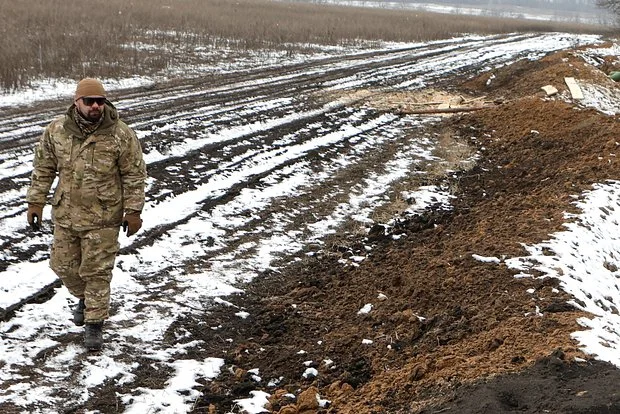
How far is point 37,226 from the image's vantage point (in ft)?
15.8

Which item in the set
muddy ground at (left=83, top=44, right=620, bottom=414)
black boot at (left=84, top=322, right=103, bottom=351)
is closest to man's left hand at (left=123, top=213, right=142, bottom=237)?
black boot at (left=84, top=322, right=103, bottom=351)

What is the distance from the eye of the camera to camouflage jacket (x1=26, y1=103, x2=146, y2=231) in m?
4.64

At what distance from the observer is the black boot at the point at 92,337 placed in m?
4.85

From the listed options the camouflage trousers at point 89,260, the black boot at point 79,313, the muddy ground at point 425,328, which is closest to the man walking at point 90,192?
the camouflage trousers at point 89,260

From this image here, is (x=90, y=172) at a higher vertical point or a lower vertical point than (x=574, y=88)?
higher

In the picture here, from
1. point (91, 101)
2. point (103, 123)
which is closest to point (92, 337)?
point (103, 123)

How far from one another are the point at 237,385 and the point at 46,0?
90.0ft

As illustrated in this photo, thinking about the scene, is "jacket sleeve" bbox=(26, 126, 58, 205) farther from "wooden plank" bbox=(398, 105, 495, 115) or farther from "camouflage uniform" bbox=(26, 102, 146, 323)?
"wooden plank" bbox=(398, 105, 495, 115)

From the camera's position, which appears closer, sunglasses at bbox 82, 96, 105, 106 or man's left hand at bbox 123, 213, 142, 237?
sunglasses at bbox 82, 96, 105, 106

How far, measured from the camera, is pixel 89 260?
4766mm

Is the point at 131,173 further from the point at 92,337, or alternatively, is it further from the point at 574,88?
the point at 574,88

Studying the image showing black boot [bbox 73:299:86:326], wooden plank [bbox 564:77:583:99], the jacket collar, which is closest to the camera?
the jacket collar

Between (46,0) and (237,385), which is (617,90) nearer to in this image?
(237,385)

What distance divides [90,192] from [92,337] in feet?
3.53
